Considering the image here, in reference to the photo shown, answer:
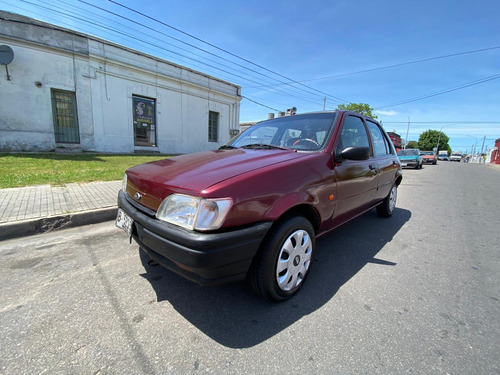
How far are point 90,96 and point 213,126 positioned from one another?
762cm

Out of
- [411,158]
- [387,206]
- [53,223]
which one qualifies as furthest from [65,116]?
[411,158]

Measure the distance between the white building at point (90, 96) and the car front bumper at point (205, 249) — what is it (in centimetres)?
1218

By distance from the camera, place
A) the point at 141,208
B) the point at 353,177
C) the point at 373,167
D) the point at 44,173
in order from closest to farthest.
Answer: the point at 141,208 < the point at 353,177 < the point at 373,167 < the point at 44,173

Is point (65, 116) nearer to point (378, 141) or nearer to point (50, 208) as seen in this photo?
point (50, 208)

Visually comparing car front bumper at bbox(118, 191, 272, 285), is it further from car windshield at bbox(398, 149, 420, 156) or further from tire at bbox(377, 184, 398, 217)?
car windshield at bbox(398, 149, 420, 156)

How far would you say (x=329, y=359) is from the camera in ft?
4.99

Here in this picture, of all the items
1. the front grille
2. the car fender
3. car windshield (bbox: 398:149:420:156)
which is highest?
car windshield (bbox: 398:149:420:156)

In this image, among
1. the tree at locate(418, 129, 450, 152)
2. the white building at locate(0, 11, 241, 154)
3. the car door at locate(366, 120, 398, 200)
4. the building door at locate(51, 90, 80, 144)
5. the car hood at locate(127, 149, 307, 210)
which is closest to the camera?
the car hood at locate(127, 149, 307, 210)

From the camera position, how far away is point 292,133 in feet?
9.56

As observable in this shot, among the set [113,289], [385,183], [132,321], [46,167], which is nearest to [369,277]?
[385,183]

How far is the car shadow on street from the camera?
1745 millimetres

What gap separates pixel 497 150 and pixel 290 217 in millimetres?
66049

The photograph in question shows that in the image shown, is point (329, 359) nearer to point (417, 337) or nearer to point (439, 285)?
point (417, 337)

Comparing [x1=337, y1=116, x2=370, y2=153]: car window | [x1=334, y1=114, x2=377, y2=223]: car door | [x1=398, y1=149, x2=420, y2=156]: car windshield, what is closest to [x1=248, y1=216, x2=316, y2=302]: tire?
[x1=334, y1=114, x2=377, y2=223]: car door
